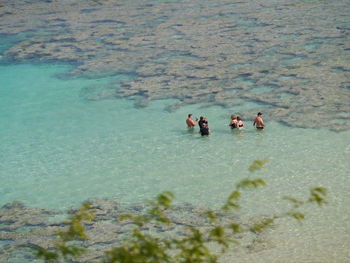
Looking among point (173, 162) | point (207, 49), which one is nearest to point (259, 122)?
point (173, 162)

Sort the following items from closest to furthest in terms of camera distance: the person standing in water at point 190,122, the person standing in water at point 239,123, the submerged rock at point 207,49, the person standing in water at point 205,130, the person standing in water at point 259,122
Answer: the person standing in water at point 259,122, the person standing in water at point 205,130, the person standing in water at point 239,123, the person standing in water at point 190,122, the submerged rock at point 207,49

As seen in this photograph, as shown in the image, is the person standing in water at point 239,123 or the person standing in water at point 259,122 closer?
the person standing in water at point 259,122

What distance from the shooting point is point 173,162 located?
16422 millimetres

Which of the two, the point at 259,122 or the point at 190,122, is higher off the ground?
the point at 259,122

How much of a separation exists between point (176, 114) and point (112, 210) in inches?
251

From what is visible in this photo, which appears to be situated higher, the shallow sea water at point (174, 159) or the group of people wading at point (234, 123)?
the group of people wading at point (234, 123)

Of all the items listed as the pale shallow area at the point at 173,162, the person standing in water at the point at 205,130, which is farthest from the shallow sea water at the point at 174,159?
the person standing in water at the point at 205,130

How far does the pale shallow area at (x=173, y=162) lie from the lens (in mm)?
12414

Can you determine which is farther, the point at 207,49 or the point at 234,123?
the point at 207,49

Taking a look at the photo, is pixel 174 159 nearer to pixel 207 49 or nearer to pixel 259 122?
pixel 259 122

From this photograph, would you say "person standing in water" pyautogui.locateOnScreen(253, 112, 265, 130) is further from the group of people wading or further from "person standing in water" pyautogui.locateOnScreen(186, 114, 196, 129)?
"person standing in water" pyautogui.locateOnScreen(186, 114, 196, 129)

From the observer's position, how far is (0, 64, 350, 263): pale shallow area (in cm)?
1241

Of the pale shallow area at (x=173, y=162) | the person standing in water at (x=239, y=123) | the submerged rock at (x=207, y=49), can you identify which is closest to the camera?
the pale shallow area at (x=173, y=162)

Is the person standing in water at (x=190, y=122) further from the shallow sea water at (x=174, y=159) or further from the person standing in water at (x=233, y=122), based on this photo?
the person standing in water at (x=233, y=122)
